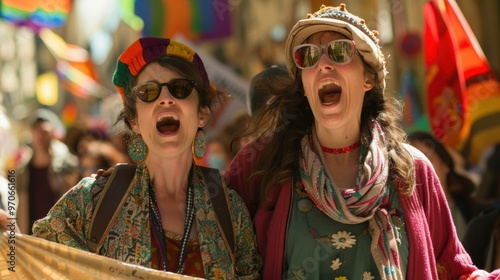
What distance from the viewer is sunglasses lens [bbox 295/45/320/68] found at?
4469mm

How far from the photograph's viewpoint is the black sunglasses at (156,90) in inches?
170

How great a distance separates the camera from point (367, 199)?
14.3 ft

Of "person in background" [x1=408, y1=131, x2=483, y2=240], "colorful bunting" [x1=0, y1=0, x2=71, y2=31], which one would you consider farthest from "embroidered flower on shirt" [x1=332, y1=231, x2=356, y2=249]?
"colorful bunting" [x1=0, y1=0, x2=71, y2=31]

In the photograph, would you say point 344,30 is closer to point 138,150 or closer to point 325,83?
point 325,83

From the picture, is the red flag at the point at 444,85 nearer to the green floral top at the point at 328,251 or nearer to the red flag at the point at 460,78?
the red flag at the point at 460,78

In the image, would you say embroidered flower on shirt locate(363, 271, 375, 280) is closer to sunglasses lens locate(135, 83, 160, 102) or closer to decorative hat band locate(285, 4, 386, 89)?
decorative hat band locate(285, 4, 386, 89)

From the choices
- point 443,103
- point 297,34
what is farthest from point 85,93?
point 297,34

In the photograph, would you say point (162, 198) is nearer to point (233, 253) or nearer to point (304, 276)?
point (233, 253)

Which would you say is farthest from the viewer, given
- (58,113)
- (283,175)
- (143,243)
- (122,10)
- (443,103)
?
(58,113)

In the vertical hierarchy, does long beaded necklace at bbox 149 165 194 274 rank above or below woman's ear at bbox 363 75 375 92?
below

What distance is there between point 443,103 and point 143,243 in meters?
3.09

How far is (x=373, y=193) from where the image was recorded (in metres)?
4.36

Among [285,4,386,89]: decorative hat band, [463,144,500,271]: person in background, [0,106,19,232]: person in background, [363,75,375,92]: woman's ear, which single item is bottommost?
[463,144,500,271]: person in background

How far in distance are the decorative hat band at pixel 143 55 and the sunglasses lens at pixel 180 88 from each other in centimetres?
10
